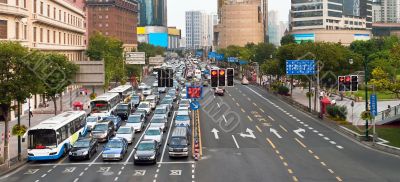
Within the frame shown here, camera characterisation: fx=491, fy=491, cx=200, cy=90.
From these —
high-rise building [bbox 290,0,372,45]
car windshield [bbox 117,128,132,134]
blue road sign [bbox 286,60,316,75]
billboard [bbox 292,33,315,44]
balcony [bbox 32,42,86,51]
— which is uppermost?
high-rise building [bbox 290,0,372,45]

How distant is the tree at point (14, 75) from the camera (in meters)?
35.4

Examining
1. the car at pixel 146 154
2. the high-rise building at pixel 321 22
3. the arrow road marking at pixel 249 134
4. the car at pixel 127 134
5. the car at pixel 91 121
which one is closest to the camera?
the car at pixel 146 154

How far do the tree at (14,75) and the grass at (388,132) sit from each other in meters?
29.4

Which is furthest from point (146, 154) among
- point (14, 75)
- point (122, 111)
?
point (122, 111)

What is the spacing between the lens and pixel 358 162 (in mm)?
34094

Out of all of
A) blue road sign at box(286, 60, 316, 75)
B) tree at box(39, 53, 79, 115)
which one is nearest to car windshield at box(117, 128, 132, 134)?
tree at box(39, 53, 79, 115)

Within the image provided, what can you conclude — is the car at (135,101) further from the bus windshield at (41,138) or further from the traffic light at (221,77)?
the traffic light at (221,77)

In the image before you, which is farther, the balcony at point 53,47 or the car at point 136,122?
the balcony at point 53,47

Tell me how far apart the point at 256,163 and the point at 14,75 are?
18.7 metres

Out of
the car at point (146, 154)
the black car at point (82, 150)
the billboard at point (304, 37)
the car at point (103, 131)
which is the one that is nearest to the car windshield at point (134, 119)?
the car at point (103, 131)

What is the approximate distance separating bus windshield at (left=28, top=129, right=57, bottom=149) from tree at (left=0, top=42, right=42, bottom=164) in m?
1.76

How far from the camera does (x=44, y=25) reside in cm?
7475

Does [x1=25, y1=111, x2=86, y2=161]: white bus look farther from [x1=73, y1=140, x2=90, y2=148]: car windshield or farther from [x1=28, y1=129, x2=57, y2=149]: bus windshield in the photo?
[x1=73, y1=140, x2=90, y2=148]: car windshield

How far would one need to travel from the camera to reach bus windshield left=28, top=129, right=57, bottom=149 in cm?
3512
